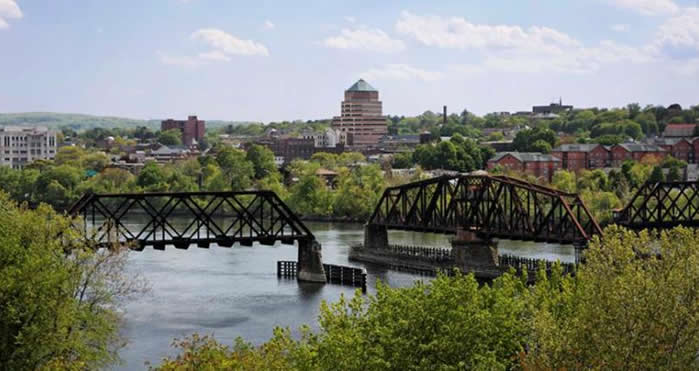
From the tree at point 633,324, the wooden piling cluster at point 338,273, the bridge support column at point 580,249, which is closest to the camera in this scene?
the tree at point 633,324

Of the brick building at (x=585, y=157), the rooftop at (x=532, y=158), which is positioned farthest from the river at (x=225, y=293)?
the brick building at (x=585, y=157)

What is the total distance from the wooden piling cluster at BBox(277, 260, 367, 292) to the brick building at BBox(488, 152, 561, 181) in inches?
3858

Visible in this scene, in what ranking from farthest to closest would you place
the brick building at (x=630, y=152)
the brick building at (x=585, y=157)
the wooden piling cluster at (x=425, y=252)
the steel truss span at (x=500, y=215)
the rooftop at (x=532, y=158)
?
the brick building at (x=585, y=157) → the brick building at (x=630, y=152) → the rooftop at (x=532, y=158) → the wooden piling cluster at (x=425, y=252) → the steel truss span at (x=500, y=215)

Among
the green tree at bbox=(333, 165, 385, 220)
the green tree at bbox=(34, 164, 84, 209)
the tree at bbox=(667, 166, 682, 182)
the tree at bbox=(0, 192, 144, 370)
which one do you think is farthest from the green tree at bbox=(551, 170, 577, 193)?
the tree at bbox=(0, 192, 144, 370)

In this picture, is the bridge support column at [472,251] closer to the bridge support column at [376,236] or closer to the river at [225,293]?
the river at [225,293]

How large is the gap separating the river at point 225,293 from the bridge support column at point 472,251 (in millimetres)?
3941

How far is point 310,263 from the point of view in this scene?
8206 centimetres

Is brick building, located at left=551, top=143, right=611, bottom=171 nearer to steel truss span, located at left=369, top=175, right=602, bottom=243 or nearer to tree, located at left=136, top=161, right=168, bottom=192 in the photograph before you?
tree, located at left=136, top=161, right=168, bottom=192

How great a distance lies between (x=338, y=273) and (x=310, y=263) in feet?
6.49

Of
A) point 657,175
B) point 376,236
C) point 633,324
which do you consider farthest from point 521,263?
point 657,175

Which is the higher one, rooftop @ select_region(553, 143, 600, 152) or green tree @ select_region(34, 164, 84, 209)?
rooftop @ select_region(553, 143, 600, 152)

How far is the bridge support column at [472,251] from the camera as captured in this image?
88062 mm

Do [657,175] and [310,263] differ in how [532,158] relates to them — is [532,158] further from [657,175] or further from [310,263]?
[310,263]

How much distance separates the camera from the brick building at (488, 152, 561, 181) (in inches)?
7141
